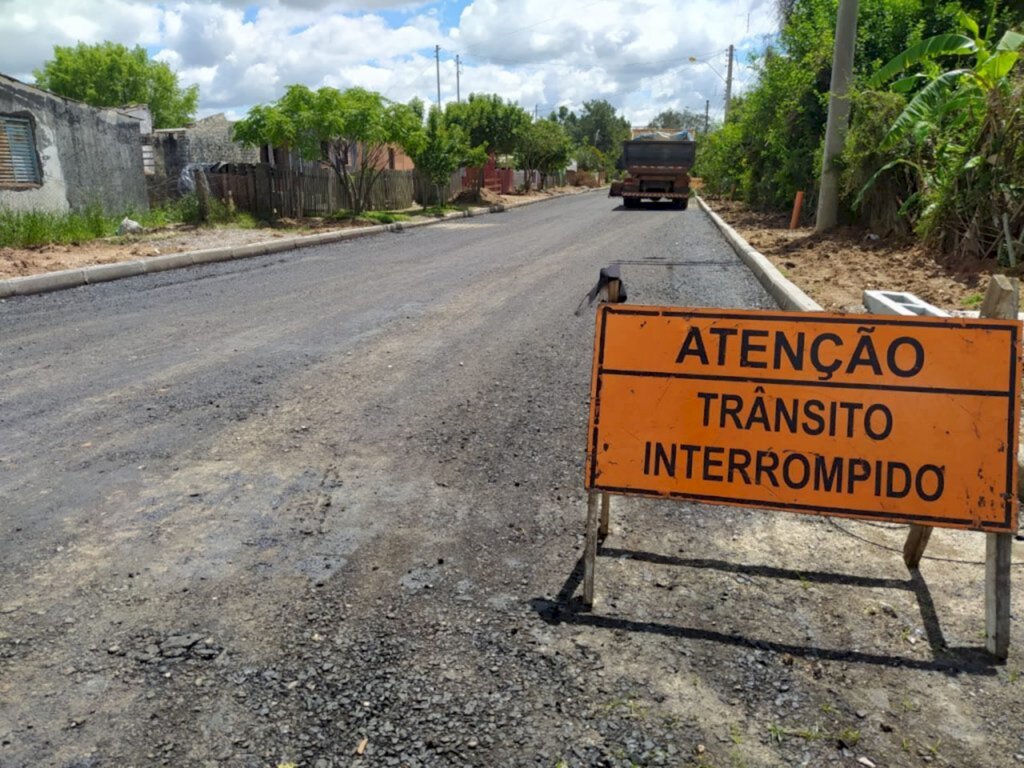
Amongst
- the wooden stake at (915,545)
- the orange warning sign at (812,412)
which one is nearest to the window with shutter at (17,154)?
the orange warning sign at (812,412)

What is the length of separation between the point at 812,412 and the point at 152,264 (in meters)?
12.1

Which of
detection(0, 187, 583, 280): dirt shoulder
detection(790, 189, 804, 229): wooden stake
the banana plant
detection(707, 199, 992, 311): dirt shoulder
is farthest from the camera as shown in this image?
detection(790, 189, 804, 229): wooden stake

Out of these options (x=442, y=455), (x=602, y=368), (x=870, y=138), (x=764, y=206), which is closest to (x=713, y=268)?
(x=870, y=138)

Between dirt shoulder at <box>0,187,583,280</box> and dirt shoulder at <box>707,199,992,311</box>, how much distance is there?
1045 centimetres

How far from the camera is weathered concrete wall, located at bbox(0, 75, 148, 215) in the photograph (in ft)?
53.5

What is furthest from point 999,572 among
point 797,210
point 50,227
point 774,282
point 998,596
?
point 797,210

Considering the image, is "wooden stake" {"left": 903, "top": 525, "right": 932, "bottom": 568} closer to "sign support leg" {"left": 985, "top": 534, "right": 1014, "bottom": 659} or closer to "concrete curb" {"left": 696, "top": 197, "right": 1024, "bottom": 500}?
"sign support leg" {"left": 985, "top": 534, "right": 1014, "bottom": 659}

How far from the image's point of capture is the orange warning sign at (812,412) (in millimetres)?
2877

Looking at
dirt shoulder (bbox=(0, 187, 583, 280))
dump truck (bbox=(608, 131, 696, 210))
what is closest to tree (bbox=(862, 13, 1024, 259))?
dirt shoulder (bbox=(0, 187, 583, 280))

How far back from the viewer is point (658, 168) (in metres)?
29.8

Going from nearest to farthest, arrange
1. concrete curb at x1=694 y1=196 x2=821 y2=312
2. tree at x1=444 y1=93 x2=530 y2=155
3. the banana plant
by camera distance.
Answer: concrete curb at x1=694 y1=196 x2=821 y2=312, the banana plant, tree at x1=444 y1=93 x2=530 y2=155

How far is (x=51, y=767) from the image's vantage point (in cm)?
217

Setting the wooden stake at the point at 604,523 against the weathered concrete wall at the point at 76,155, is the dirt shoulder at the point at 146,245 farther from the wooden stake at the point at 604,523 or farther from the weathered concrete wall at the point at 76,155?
the wooden stake at the point at 604,523

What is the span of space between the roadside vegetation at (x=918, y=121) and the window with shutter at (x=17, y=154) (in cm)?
1631
